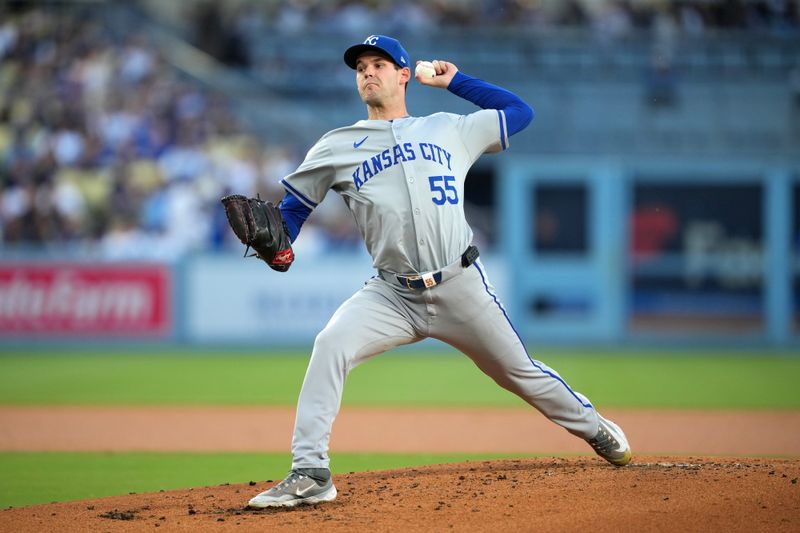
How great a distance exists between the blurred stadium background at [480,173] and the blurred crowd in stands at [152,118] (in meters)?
0.04

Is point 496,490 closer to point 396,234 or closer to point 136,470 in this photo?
point 396,234

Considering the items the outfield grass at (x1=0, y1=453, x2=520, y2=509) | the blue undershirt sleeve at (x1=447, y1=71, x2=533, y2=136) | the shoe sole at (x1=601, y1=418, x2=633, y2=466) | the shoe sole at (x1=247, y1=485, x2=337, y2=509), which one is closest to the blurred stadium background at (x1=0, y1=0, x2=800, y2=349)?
the outfield grass at (x1=0, y1=453, x2=520, y2=509)

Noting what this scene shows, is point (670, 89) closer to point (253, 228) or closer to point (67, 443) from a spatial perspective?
point (67, 443)

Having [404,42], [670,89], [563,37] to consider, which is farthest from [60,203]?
[670,89]

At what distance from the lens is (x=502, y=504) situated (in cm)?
507

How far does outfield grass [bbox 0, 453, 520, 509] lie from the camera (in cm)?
615

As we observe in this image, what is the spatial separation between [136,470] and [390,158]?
292 centimetres

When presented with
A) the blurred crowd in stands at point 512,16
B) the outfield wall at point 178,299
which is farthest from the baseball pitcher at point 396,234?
the blurred crowd in stands at point 512,16

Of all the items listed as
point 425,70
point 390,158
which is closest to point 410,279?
point 390,158

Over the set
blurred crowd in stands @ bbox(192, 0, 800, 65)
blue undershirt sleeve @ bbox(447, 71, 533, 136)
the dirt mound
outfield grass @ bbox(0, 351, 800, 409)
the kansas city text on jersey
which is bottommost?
the dirt mound

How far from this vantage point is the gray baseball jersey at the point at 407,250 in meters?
5.26

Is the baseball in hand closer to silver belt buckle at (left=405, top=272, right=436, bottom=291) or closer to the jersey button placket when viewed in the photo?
the jersey button placket

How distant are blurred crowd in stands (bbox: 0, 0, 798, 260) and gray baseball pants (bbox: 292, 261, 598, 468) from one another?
11143 mm

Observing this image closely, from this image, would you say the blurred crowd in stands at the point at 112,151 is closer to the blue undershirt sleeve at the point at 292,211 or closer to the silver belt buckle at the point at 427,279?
the blue undershirt sleeve at the point at 292,211
